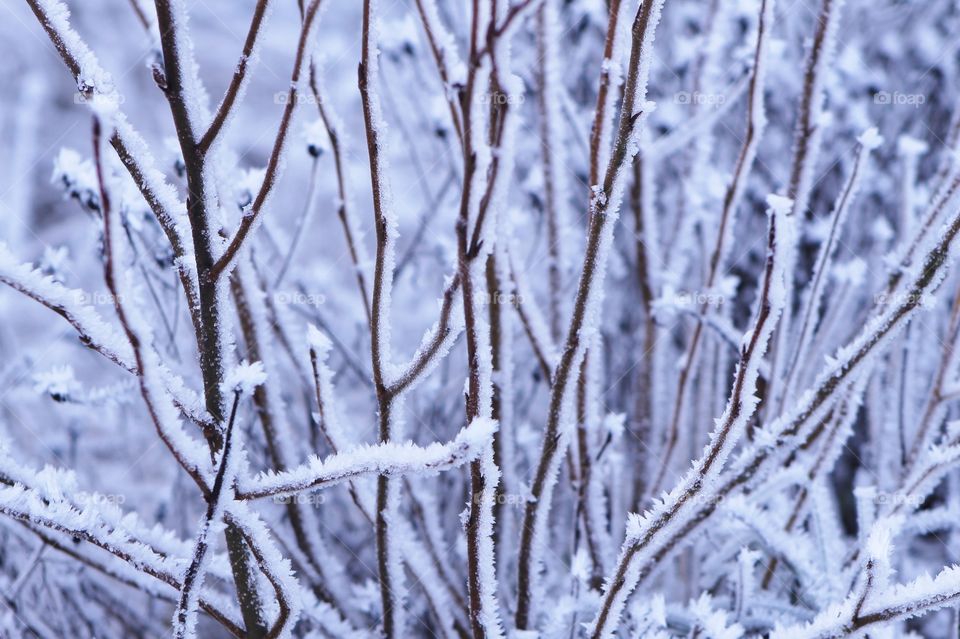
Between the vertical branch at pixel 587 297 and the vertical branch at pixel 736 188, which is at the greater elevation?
the vertical branch at pixel 736 188

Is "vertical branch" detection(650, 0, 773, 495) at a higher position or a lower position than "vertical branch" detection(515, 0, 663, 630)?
higher

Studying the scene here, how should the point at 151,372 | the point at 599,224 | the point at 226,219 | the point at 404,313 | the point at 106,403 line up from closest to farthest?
Result: the point at 151,372
the point at 599,224
the point at 226,219
the point at 106,403
the point at 404,313

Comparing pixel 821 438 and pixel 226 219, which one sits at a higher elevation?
pixel 226 219

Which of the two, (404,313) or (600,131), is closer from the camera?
(600,131)

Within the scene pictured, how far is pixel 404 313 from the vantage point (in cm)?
384

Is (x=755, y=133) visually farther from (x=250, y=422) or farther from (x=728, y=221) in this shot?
(x=250, y=422)

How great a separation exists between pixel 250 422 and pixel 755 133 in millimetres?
1174

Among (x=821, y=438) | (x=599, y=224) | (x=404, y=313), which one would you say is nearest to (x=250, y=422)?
(x=599, y=224)

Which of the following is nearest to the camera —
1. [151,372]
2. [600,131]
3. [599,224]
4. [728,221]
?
[151,372]

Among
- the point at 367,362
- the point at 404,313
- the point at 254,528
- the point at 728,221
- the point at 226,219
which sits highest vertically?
the point at 404,313

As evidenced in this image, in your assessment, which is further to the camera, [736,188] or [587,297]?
[736,188]

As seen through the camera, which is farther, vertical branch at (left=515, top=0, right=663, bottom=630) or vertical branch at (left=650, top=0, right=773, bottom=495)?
vertical branch at (left=650, top=0, right=773, bottom=495)

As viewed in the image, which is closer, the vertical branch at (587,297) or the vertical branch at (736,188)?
the vertical branch at (587,297)

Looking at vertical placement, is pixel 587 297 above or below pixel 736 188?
below
